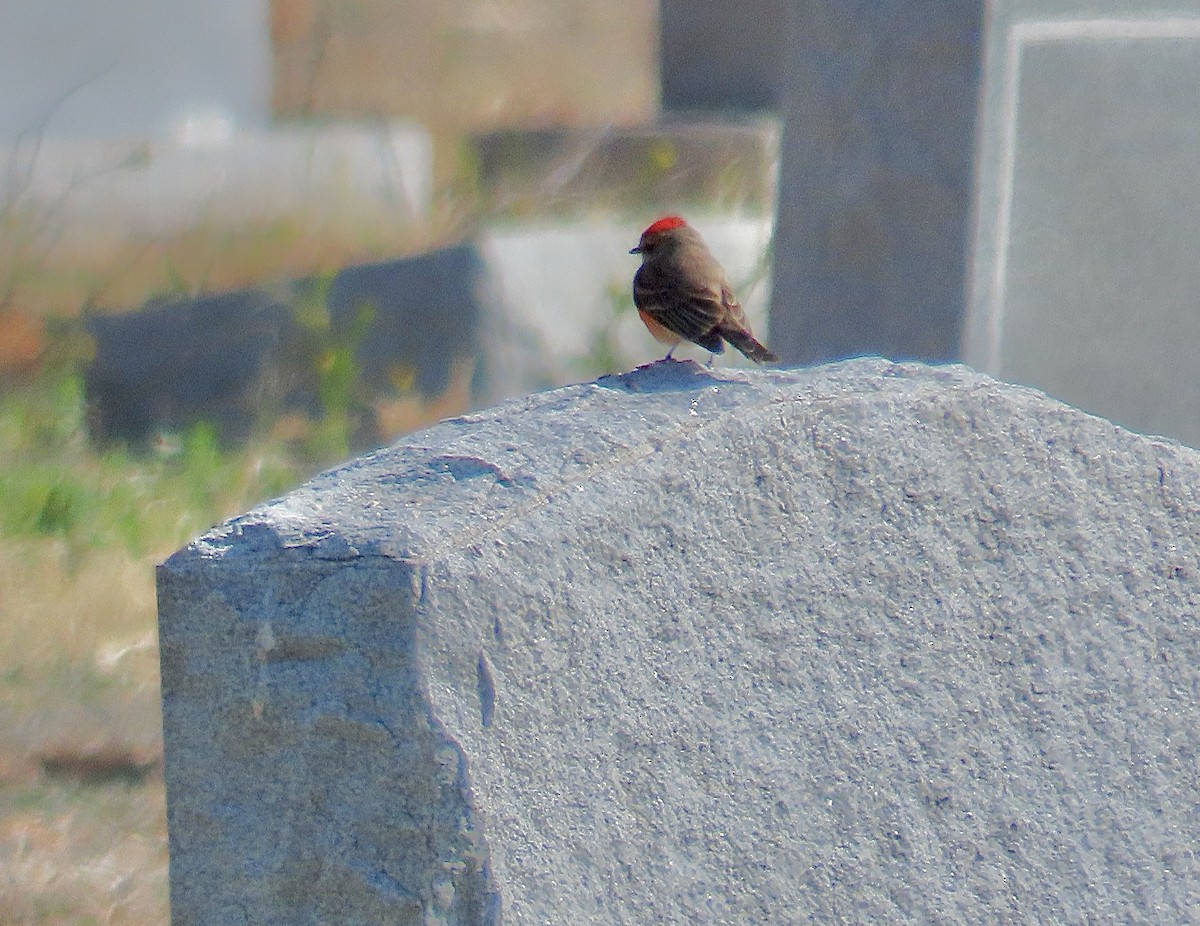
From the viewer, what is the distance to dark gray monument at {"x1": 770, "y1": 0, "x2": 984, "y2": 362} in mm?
4266

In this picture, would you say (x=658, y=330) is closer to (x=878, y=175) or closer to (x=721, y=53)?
(x=878, y=175)

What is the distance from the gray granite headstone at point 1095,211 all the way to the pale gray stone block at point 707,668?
5.87 ft

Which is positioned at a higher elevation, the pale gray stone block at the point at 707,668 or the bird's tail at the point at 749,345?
the bird's tail at the point at 749,345

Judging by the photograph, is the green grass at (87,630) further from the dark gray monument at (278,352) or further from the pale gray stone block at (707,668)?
the pale gray stone block at (707,668)

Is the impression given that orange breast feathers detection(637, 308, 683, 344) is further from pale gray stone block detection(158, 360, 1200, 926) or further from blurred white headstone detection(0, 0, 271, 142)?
blurred white headstone detection(0, 0, 271, 142)

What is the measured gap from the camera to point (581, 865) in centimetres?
196

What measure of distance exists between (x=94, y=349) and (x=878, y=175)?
3335mm

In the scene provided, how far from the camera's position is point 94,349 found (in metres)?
6.43

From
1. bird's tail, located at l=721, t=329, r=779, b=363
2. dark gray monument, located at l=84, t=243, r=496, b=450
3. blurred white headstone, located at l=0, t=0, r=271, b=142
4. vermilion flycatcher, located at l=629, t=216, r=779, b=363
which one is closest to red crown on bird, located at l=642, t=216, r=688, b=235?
vermilion flycatcher, located at l=629, t=216, r=779, b=363

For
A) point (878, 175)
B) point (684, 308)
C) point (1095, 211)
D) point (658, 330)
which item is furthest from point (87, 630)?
point (1095, 211)

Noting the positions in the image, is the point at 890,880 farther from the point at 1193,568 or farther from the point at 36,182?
the point at 36,182

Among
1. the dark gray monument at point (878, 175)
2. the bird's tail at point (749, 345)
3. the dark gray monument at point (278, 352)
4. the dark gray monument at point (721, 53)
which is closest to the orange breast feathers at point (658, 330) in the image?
the bird's tail at point (749, 345)

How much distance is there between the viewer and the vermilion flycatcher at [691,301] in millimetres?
2973

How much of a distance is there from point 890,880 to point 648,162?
24.8ft
